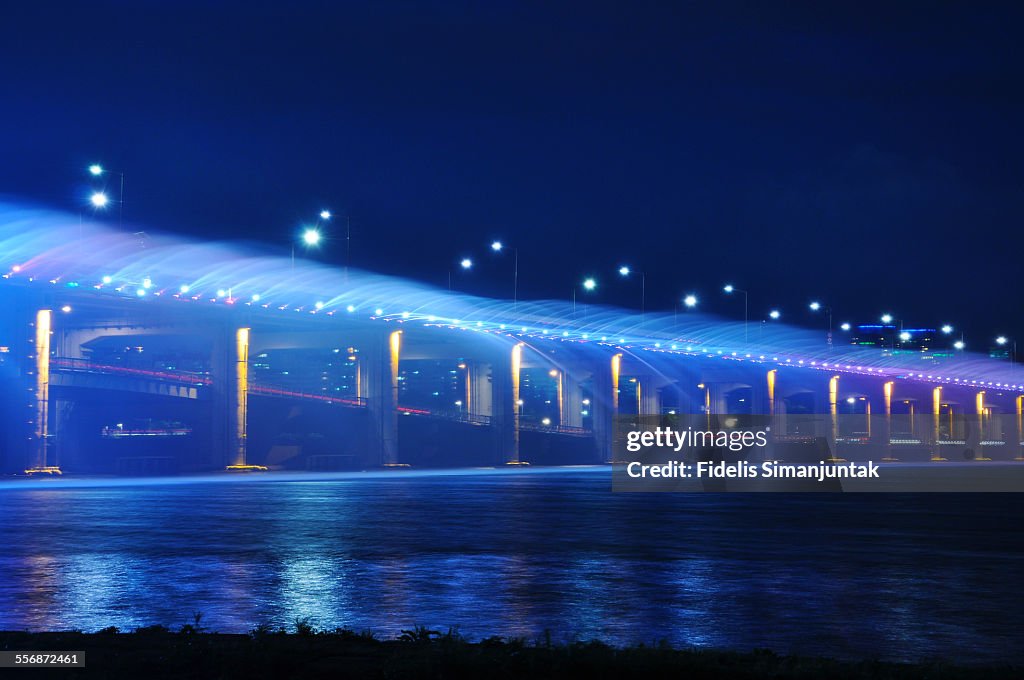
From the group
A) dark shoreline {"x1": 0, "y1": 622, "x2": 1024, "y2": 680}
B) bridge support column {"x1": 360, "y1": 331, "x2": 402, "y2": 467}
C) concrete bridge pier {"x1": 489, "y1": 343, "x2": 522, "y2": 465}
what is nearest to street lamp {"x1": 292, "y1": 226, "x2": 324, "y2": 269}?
bridge support column {"x1": 360, "y1": 331, "x2": 402, "y2": 467}

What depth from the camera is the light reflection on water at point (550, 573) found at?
12.5m

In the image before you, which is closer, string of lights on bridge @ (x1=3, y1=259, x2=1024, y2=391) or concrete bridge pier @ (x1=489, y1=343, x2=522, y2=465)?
string of lights on bridge @ (x1=3, y1=259, x2=1024, y2=391)

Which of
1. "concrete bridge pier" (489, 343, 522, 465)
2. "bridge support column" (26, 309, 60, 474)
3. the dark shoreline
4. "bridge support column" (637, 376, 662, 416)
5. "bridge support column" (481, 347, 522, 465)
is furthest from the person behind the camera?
"bridge support column" (637, 376, 662, 416)

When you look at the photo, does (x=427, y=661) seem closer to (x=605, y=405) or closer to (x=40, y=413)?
(x=40, y=413)

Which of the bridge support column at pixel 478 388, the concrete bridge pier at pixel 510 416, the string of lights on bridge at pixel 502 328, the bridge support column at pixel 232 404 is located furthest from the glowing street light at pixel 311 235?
the bridge support column at pixel 478 388

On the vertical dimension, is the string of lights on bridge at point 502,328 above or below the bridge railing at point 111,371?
above

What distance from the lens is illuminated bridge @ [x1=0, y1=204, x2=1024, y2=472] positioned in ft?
255

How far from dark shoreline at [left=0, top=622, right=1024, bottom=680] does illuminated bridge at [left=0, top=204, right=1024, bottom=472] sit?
5851 centimetres

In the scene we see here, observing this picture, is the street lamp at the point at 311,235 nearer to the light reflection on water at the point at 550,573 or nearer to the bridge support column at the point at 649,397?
the light reflection on water at the point at 550,573

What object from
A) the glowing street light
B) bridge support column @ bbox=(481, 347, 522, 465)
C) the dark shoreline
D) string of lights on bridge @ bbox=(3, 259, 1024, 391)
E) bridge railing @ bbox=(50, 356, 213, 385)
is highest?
the glowing street light

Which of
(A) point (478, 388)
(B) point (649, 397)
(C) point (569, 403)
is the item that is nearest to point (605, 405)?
(C) point (569, 403)

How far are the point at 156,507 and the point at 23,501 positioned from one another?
6.98 m

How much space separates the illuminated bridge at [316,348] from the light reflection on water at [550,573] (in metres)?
41.7

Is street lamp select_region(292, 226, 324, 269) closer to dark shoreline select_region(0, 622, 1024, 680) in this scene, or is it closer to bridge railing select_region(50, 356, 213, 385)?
bridge railing select_region(50, 356, 213, 385)
